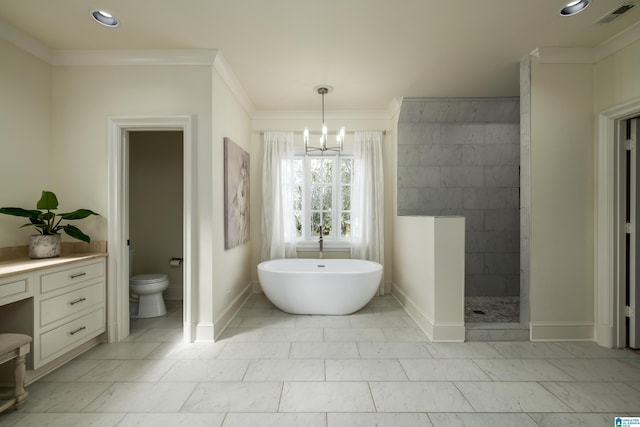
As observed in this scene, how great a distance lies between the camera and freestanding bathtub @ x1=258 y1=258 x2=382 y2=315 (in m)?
3.47

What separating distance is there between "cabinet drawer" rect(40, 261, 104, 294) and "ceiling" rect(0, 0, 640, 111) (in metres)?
1.86

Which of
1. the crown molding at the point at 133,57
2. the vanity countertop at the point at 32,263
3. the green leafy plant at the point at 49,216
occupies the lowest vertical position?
the vanity countertop at the point at 32,263

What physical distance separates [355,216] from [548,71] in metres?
2.60

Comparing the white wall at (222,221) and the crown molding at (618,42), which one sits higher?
the crown molding at (618,42)

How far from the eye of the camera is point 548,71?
2.93m

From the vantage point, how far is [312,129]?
456cm

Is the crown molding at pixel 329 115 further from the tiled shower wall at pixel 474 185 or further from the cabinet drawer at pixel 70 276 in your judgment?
the cabinet drawer at pixel 70 276

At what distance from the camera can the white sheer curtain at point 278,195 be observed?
443 cm

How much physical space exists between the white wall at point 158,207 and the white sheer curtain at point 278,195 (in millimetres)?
1106

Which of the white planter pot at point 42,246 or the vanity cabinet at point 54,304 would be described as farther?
the white planter pot at point 42,246

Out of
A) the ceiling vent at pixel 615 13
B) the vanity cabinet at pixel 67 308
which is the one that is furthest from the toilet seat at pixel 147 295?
the ceiling vent at pixel 615 13

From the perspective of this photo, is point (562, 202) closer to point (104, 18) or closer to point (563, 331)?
point (563, 331)

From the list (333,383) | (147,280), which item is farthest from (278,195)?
(333,383)

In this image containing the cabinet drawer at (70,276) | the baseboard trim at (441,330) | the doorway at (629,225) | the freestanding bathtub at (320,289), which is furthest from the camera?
the freestanding bathtub at (320,289)
